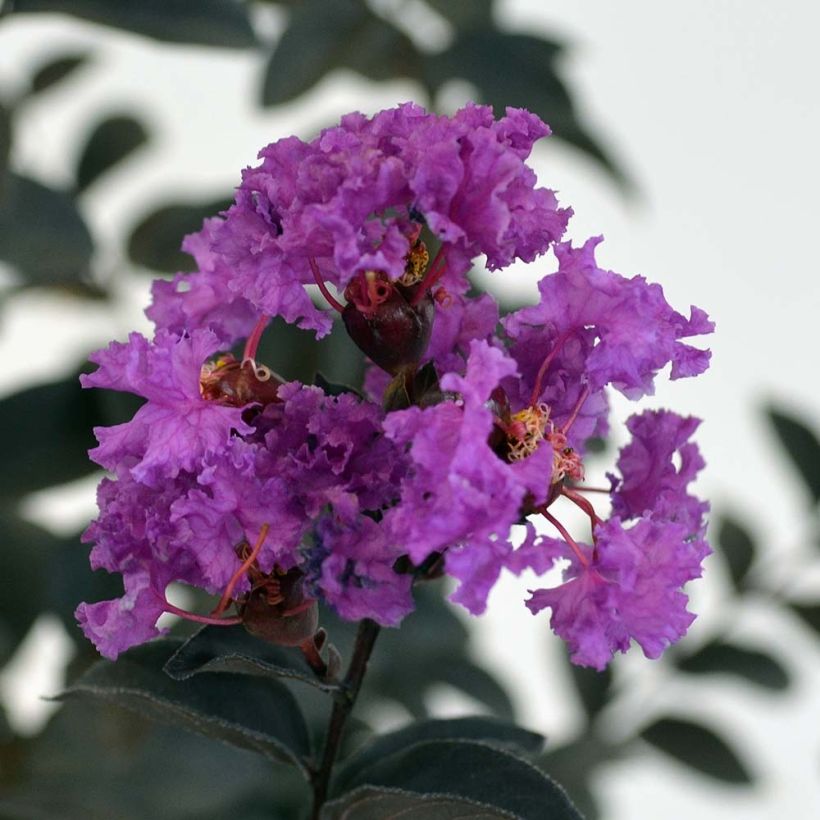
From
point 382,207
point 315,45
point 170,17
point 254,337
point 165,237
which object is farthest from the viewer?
point 165,237

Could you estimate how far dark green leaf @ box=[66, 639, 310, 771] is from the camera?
0.63m

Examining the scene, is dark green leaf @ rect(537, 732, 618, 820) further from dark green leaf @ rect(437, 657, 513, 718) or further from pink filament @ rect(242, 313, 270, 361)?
pink filament @ rect(242, 313, 270, 361)

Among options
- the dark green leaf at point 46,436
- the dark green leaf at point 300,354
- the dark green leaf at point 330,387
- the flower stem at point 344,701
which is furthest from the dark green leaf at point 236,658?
the dark green leaf at point 46,436

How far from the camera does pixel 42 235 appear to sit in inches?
43.4

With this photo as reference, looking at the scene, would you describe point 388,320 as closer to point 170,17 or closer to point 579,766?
point 170,17

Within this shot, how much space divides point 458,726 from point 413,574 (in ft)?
0.50

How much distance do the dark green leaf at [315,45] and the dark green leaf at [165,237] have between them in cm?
16

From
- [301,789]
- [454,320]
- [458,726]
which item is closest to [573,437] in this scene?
[454,320]

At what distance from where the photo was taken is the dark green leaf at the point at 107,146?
1345 mm

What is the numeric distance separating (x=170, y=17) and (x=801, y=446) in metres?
0.76

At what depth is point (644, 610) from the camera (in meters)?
0.54

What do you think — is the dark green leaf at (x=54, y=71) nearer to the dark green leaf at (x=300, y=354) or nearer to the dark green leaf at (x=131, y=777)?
the dark green leaf at (x=300, y=354)

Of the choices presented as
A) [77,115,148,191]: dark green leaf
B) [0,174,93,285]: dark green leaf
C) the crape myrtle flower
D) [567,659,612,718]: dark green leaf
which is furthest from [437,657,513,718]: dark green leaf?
the crape myrtle flower

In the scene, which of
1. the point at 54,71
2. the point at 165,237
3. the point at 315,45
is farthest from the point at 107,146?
the point at 315,45
